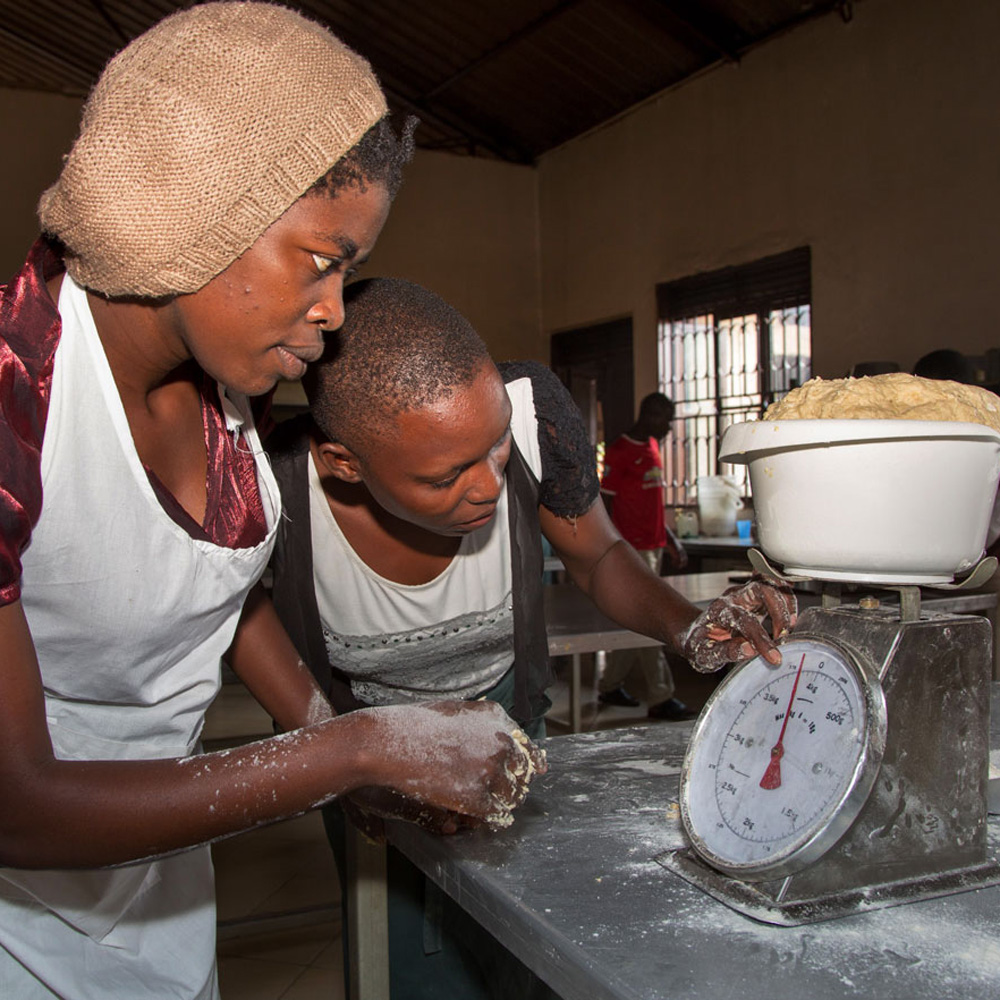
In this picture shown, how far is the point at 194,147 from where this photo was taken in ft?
2.46

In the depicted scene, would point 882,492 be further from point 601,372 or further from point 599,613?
point 601,372

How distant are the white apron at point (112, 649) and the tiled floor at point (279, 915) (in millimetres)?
1092

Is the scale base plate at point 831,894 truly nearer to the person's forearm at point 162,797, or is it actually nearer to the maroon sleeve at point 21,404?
the person's forearm at point 162,797

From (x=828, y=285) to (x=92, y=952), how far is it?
5536mm

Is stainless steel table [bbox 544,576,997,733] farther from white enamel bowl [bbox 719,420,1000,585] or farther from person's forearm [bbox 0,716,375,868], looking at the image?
person's forearm [bbox 0,716,375,868]

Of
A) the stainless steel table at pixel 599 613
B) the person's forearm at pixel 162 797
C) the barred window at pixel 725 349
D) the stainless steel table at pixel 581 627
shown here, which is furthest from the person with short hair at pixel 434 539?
the barred window at pixel 725 349

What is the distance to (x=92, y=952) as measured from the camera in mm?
1031

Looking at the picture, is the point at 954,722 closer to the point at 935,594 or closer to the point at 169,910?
the point at 169,910

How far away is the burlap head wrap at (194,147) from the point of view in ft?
2.45

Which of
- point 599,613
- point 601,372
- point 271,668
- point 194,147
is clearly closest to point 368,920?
point 271,668

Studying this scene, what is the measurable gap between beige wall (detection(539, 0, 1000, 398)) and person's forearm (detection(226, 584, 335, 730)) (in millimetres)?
4574

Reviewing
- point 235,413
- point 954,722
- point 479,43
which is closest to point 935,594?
point 954,722

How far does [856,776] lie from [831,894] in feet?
0.38

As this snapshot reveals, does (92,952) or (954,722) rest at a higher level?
(954,722)
